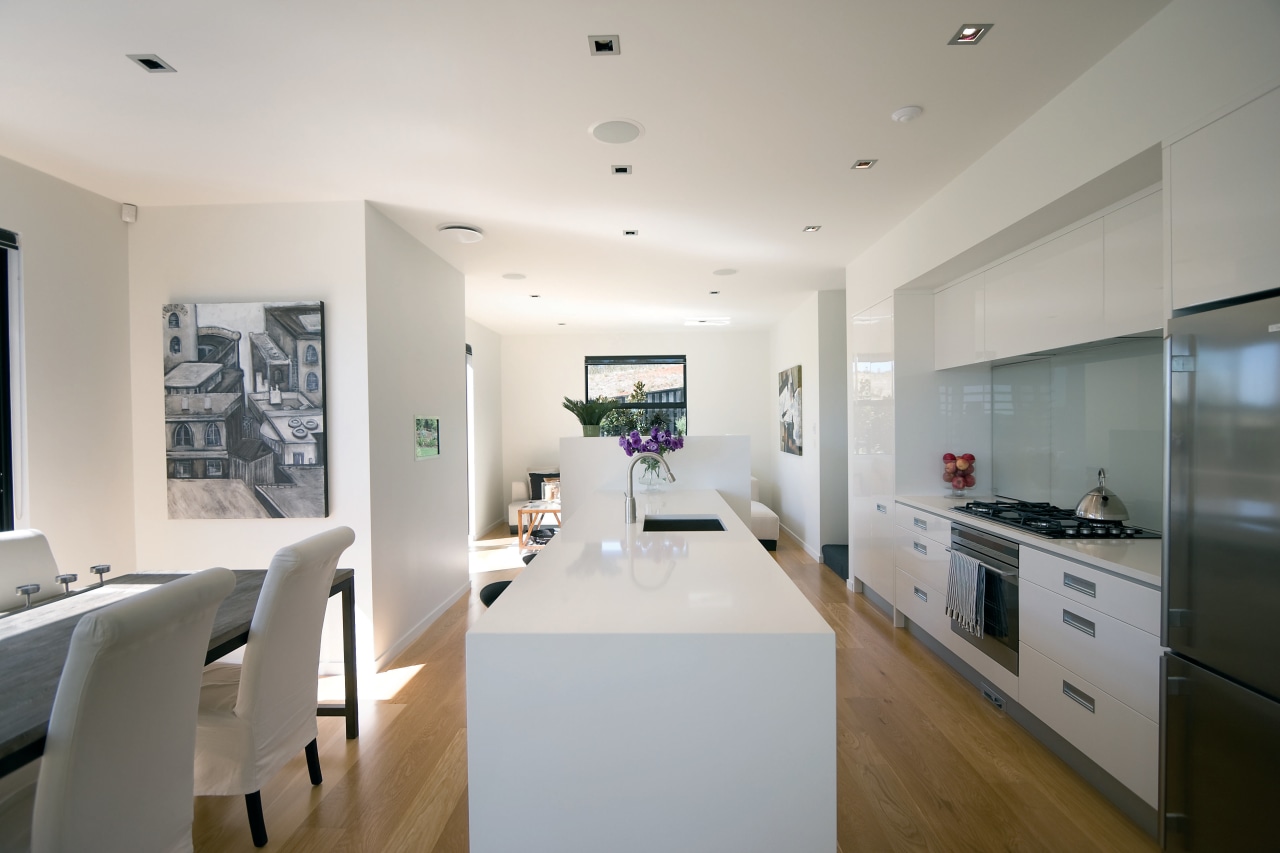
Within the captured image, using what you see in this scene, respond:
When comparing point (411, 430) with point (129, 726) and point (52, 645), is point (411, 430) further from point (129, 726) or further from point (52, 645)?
point (129, 726)

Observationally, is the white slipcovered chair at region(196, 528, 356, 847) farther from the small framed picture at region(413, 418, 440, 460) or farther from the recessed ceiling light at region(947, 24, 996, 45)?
the recessed ceiling light at region(947, 24, 996, 45)

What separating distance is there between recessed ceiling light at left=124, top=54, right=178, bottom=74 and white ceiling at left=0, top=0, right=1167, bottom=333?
0.03m

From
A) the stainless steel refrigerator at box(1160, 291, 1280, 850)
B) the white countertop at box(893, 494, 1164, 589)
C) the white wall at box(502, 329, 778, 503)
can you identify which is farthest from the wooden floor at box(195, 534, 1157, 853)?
the white wall at box(502, 329, 778, 503)

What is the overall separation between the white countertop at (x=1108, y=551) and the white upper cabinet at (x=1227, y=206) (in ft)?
2.55

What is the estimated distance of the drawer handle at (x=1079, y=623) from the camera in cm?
209

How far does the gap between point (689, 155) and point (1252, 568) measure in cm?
242

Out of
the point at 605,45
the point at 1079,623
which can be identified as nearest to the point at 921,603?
the point at 1079,623

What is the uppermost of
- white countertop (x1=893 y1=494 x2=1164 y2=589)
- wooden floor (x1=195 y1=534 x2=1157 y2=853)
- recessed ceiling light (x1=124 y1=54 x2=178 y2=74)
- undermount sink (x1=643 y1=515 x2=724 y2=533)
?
recessed ceiling light (x1=124 y1=54 x2=178 y2=74)

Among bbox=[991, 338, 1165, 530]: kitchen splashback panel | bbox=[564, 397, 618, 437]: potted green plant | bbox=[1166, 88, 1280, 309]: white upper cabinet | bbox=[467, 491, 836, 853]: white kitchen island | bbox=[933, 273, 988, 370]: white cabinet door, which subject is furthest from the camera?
bbox=[564, 397, 618, 437]: potted green plant

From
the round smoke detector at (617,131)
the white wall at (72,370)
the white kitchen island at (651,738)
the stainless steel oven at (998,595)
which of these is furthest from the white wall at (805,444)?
the white wall at (72,370)

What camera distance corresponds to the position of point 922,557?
340 centimetres

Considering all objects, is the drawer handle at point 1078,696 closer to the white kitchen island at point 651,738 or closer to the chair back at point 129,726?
→ the white kitchen island at point 651,738

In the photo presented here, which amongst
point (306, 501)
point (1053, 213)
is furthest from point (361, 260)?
point (1053, 213)

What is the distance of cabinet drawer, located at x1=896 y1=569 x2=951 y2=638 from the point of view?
3230 mm
